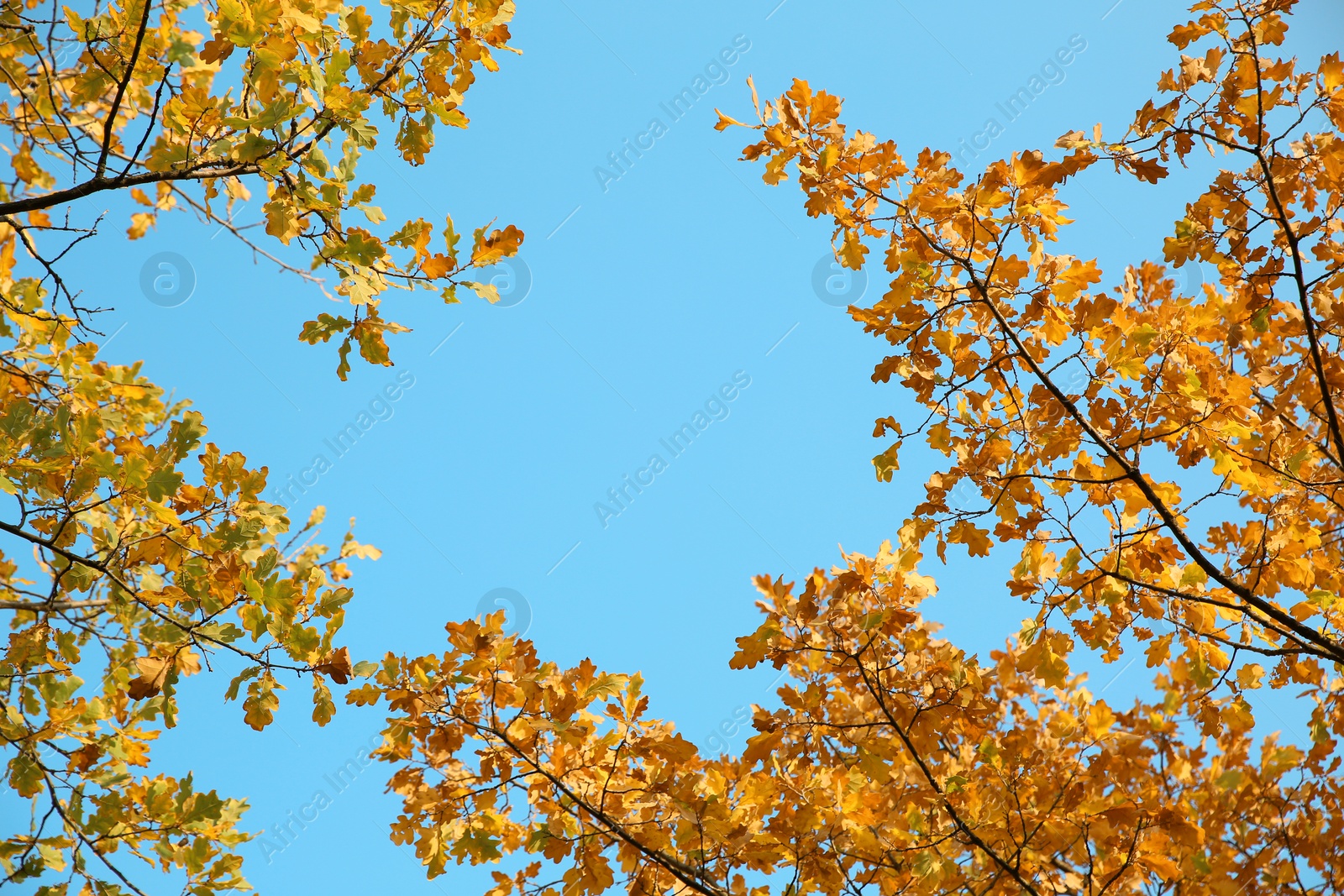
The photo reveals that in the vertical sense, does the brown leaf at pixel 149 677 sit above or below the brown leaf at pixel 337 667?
below

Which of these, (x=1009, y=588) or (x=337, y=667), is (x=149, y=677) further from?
(x=1009, y=588)

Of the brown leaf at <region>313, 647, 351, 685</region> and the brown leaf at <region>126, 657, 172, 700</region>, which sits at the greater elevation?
the brown leaf at <region>313, 647, 351, 685</region>

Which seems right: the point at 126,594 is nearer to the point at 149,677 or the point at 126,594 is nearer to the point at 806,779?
the point at 149,677

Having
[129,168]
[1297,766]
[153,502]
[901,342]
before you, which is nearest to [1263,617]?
[901,342]

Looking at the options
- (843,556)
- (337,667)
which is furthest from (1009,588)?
(337,667)

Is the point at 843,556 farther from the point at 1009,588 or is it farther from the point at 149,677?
the point at 149,677

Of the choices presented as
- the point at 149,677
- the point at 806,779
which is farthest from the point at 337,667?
the point at 806,779

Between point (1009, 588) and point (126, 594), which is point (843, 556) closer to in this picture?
point (1009, 588)

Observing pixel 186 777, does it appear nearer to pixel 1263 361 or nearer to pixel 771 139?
pixel 771 139

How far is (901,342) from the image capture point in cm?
284

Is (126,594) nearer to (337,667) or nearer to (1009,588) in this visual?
(337,667)

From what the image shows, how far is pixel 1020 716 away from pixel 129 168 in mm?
5218

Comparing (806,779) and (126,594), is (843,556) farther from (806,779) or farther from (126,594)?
(126,594)

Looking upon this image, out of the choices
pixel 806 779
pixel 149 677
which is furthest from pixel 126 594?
pixel 806 779
